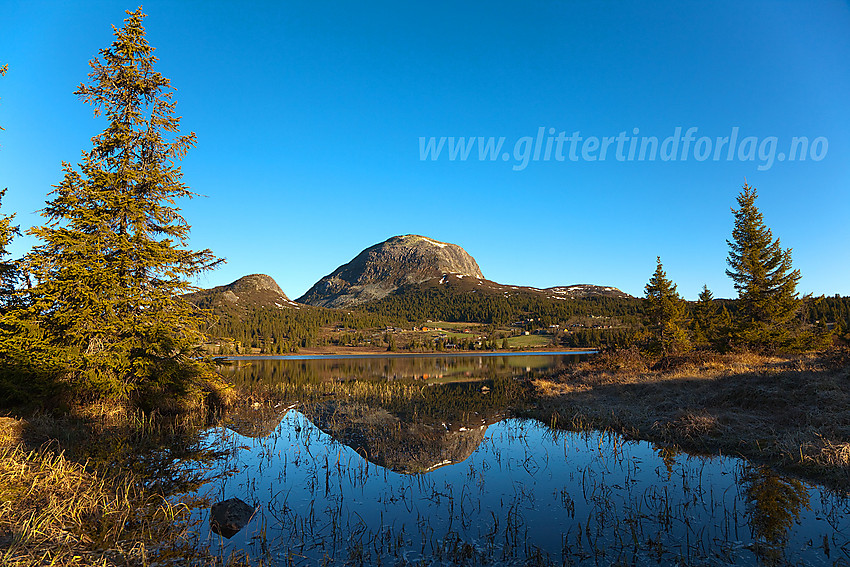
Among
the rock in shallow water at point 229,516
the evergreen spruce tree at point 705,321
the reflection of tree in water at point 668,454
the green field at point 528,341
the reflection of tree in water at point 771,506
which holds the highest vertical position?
the evergreen spruce tree at point 705,321

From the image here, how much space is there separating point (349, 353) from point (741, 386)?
404 feet

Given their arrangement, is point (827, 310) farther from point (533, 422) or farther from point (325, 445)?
point (325, 445)

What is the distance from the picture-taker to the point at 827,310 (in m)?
103

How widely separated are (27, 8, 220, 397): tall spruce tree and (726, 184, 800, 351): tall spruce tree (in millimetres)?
47993

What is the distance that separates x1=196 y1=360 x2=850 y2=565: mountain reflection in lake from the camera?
801 centimetres

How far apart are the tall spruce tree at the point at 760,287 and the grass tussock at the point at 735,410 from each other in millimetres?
13849

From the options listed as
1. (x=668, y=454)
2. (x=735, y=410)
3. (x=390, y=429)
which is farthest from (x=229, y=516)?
(x=735, y=410)

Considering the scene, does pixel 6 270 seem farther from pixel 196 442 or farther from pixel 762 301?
pixel 762 301

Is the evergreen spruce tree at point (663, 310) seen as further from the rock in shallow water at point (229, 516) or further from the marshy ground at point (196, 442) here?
the rock in shallow water at point (229, 516)

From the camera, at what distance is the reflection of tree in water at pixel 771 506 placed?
7871 millimetres

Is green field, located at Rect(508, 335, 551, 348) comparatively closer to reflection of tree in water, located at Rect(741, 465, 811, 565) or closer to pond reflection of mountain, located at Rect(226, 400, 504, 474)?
pond reflection of mountain, located at Rect(226, 400, 504, 474)

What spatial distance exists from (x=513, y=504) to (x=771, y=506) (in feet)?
19.3

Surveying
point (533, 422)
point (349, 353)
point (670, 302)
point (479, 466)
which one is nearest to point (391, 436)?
point (479, 466)

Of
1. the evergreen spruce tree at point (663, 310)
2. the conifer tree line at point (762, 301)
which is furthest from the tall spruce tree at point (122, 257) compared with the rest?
the evergreen spruce tree at point (663, 310)
